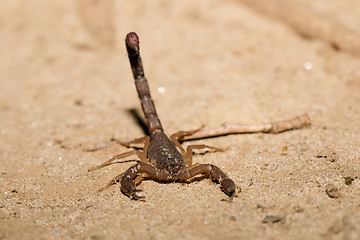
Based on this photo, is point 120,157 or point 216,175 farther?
point 120,157

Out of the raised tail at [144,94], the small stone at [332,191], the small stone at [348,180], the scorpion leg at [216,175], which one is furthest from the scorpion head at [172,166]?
the small stone at [348,180]

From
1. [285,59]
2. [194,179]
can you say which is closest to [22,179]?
[194,179]

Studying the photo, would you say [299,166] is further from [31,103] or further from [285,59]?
[31,103]

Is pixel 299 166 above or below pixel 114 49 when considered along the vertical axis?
below

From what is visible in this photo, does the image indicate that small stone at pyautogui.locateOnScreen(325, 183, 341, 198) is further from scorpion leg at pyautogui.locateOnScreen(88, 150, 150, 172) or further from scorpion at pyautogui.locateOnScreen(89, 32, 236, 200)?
scorpion leg at pyautogui.locateOnScreen(88, 150, 150, 172)

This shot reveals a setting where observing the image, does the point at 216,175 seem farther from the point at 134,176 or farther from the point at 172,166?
the point at 134,176

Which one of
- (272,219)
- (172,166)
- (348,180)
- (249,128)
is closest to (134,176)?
(172,166)
